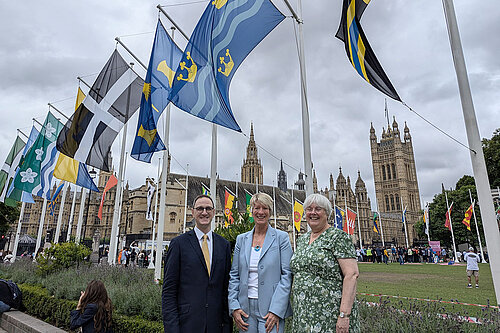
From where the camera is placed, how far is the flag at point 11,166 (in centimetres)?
1965

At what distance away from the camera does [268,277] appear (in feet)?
10.4

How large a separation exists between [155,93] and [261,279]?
7.78 m

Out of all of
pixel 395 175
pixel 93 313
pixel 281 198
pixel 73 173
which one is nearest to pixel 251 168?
pixel 281 198

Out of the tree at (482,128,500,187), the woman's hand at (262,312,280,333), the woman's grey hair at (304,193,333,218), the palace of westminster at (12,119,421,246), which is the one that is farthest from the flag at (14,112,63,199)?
the tree at (482,128,500,187)

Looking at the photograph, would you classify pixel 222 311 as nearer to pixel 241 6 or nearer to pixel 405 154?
pixel 241 6

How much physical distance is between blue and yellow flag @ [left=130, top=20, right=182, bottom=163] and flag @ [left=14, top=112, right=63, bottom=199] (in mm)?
10070

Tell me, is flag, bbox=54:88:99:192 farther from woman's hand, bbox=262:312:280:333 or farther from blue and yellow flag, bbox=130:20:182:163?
woman's hand, bbox=262:312:280:333

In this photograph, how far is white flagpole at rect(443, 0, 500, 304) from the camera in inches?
180

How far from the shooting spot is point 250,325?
312 centimetres

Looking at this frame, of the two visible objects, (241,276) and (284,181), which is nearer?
(241,276)

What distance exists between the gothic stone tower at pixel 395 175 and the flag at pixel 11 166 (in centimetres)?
9798

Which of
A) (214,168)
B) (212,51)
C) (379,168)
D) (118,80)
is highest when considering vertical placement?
(379,168)

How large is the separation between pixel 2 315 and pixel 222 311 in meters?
8.21

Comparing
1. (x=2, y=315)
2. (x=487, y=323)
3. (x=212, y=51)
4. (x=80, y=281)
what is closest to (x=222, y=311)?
(x=487, y=323)
